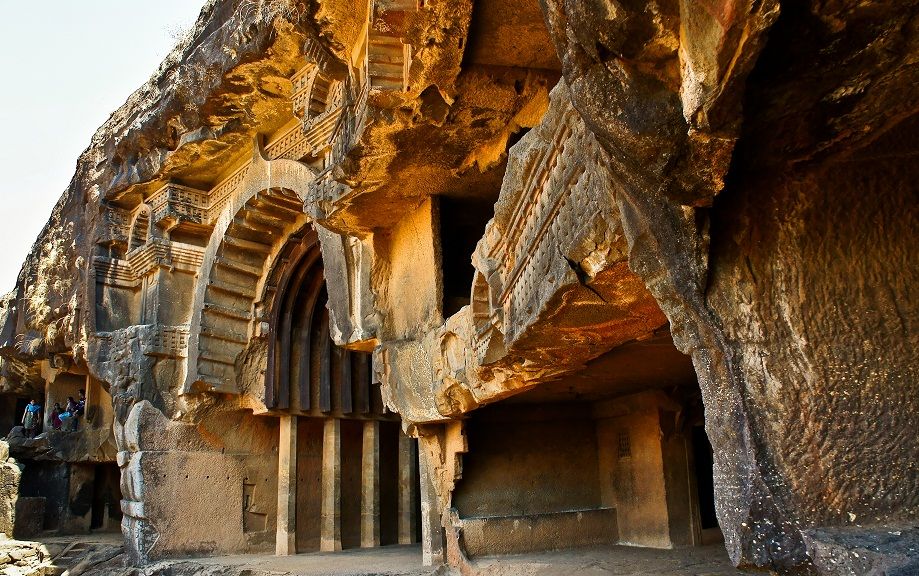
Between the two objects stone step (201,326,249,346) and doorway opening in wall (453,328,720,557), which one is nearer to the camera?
doorway opening in wall (453,328,720,557)

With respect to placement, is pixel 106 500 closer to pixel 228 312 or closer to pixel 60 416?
pixel 60 416

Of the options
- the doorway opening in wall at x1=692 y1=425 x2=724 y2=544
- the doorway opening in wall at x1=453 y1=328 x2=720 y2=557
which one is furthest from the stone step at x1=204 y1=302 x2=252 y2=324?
the doorway opening in wall at x1=692 y1=425 x2=724 y2=544

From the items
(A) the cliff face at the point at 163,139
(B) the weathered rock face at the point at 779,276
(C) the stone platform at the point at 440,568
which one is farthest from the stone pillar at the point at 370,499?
(B) the weathered rock face at the point at 779,276

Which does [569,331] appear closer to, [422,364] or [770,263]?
[770,263]

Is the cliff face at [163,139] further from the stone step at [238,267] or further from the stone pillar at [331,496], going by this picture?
the stone pillar at [331,496]

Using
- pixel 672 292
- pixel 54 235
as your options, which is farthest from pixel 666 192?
pixel 54 235

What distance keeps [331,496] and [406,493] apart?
3.31ft

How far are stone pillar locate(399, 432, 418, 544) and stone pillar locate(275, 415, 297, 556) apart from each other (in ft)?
4.44

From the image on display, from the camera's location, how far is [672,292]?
7.22 ft

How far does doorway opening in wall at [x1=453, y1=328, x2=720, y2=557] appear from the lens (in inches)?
248

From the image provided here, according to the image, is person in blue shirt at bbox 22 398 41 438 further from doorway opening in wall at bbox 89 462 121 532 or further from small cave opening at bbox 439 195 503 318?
small cave opening at bbox 439 195 503 318

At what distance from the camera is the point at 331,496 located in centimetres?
910

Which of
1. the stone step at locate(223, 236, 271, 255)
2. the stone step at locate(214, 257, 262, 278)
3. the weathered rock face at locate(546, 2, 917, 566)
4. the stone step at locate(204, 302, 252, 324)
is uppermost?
the stone step at locate(223, 236, 271, 255)

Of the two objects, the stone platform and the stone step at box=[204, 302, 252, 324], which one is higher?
the stone step at box=[204, 302, 252, 324]
